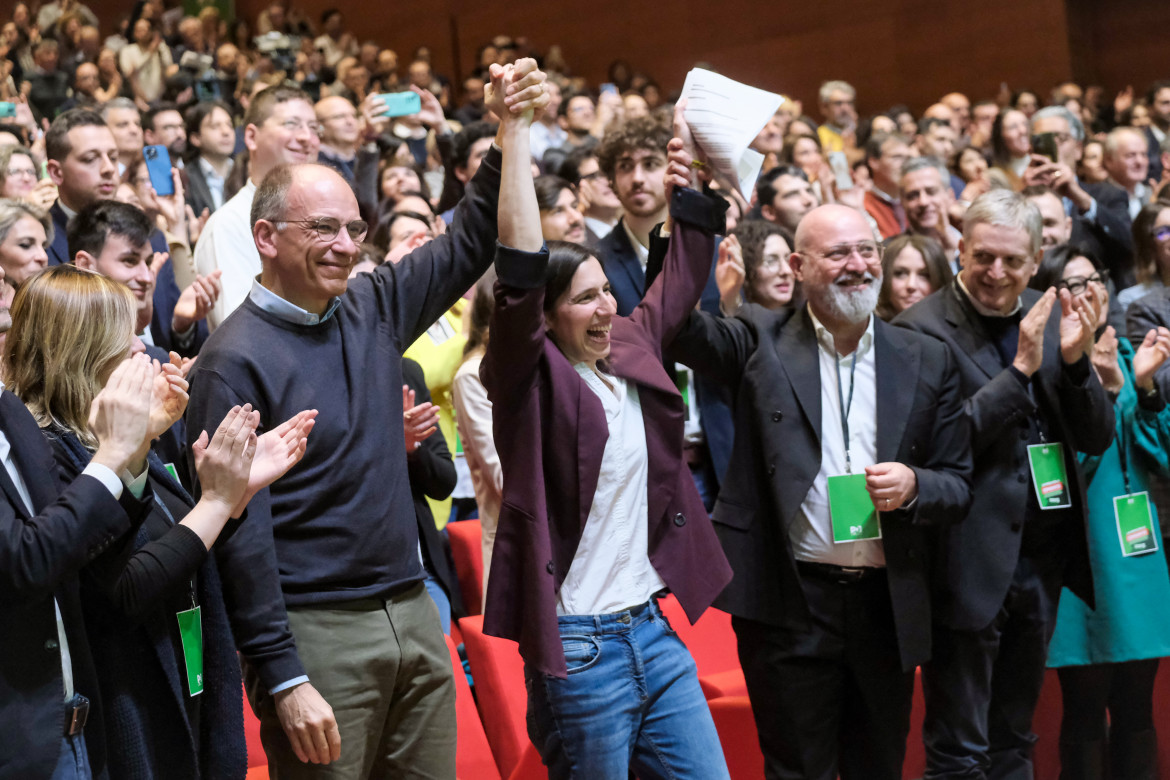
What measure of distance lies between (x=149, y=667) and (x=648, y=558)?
86 centimetres

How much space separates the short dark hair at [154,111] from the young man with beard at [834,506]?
13.9ft

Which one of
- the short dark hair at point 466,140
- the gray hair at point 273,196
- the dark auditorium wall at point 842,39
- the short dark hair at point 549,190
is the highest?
the dark auditorium wall at point 842,39

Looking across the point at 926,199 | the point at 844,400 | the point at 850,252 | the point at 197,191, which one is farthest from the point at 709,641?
the point at 197,191

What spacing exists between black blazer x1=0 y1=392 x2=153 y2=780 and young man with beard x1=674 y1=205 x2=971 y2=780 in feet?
4.39

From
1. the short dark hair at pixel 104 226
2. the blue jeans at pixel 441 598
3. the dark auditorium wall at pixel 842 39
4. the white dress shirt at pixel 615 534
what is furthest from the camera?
the dark auditorium wall at pixel 842 39

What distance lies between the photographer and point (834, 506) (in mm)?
2596

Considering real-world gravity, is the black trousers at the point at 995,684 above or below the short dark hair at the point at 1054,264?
below

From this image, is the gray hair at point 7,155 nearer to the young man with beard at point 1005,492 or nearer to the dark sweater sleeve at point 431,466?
the dark sweater sleeve at point 431,466

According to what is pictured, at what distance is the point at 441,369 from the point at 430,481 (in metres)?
0.58

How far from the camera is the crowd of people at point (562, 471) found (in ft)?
6.23

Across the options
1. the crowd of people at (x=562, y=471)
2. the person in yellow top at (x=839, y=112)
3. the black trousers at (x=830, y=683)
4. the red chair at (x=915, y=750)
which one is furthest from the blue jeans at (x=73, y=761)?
the person in yellow top at (x=839, y=112)

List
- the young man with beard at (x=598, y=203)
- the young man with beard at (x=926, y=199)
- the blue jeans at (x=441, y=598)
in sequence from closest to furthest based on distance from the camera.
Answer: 1. the blue jeans at (x=441, y=598)
2. the young man with beard at (x=598, y=203)
3. the young man with beard at (x=926, y=199)

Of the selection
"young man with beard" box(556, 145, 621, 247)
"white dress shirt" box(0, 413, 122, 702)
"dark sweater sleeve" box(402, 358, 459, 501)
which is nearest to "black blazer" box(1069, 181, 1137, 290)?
"young man with beard" box(556, 145, 621, 247)

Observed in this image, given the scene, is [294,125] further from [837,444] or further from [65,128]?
[837,444]
